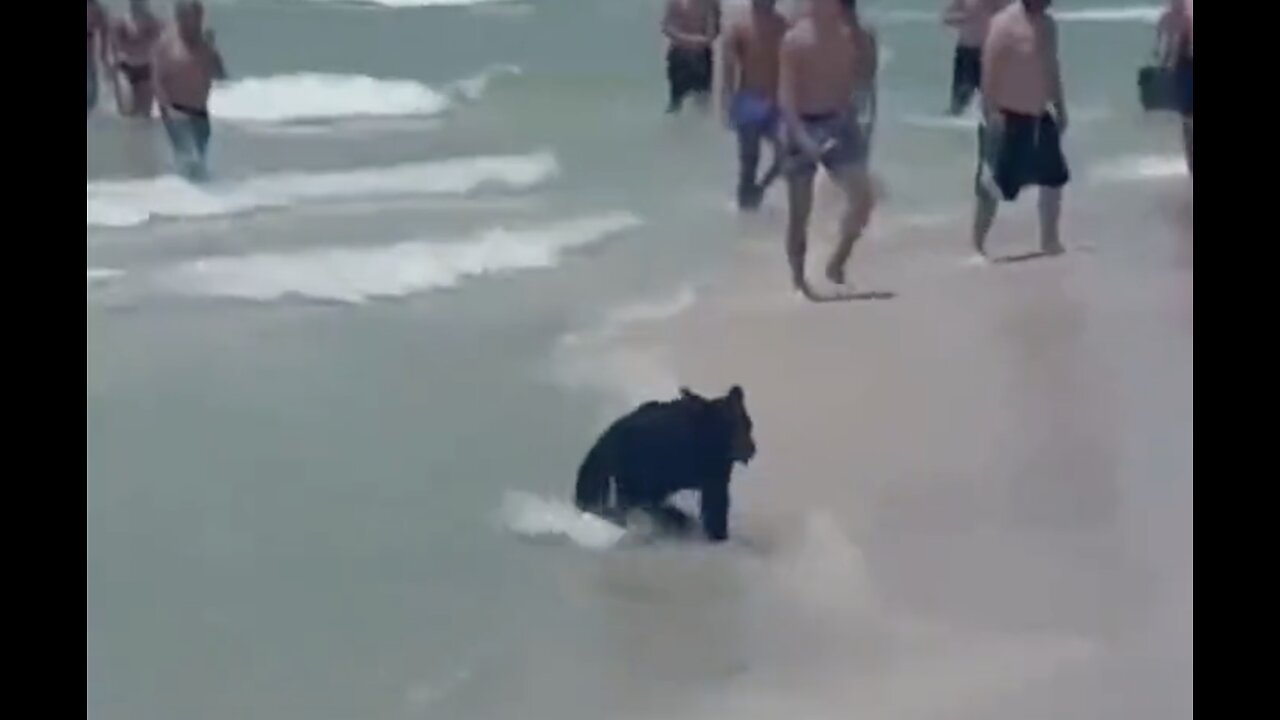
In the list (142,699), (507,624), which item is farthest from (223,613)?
(507,624)

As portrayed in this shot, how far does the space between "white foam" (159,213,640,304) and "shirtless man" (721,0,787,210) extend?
0.08 metres

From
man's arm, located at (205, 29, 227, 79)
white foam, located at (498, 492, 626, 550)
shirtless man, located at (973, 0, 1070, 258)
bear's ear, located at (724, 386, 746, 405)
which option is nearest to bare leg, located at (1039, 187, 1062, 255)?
shirtless man, located at (973, 0, 1070, 258)

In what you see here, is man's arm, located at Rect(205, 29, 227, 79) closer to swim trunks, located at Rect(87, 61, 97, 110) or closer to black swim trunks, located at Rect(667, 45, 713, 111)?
swim trunks, located at Rect(87, 61, 97, 110)

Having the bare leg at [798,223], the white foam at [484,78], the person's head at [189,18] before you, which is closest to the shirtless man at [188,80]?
the person's head at [189,18]

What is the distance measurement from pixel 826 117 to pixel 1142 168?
0.20 meters

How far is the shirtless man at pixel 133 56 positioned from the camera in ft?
4.28

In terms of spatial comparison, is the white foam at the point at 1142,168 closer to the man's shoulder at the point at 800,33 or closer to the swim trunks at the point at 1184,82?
the swim trunks at the point at 1184,82

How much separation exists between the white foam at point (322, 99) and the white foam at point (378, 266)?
85 millimetres

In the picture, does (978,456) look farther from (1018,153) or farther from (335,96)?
(335,96)

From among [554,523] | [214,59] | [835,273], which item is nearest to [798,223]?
[835,273]

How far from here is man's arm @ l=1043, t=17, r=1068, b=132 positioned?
1.33 meters

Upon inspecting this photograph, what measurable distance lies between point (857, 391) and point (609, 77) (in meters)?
0.25

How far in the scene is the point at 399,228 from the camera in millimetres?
1332
